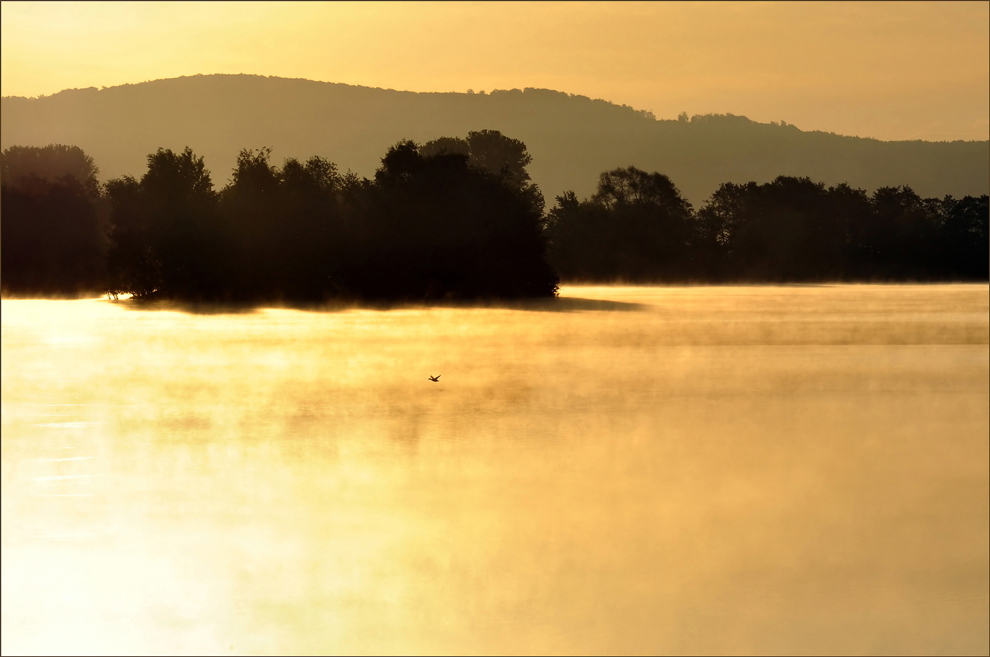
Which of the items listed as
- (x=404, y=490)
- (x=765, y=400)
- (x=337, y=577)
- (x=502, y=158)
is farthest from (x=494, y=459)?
(x=502, y=158)

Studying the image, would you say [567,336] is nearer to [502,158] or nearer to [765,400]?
[765,400]

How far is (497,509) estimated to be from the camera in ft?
26.6

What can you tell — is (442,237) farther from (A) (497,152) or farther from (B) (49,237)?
(A) (497,152)

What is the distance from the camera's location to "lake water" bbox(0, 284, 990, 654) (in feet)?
19.3

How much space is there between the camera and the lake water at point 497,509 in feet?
19.3

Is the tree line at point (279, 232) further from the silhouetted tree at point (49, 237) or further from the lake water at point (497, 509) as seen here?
the lake water at point (497, 509)

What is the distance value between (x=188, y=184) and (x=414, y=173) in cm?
1023

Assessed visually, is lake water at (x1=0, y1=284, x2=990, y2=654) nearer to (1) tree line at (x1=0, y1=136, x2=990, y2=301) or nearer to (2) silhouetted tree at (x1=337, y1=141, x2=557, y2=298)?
(2) silhouetted tree at (x1=337, y1=141, x2=557, y2=298)

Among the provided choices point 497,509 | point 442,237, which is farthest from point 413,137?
point 497,509

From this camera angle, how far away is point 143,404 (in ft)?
46.8

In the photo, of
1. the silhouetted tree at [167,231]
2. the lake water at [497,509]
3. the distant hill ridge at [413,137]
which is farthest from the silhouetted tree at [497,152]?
the lake water at [497,509]

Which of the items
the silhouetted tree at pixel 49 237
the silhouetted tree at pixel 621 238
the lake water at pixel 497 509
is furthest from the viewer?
the silhouetted tree at pixel 621 238

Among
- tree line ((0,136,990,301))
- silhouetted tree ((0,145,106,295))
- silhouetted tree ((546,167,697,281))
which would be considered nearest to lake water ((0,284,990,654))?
tree line ((0,136,990,301))

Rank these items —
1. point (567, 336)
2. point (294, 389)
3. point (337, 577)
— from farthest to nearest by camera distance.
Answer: point (567, 336), point (294, 389), point (337, 577)
